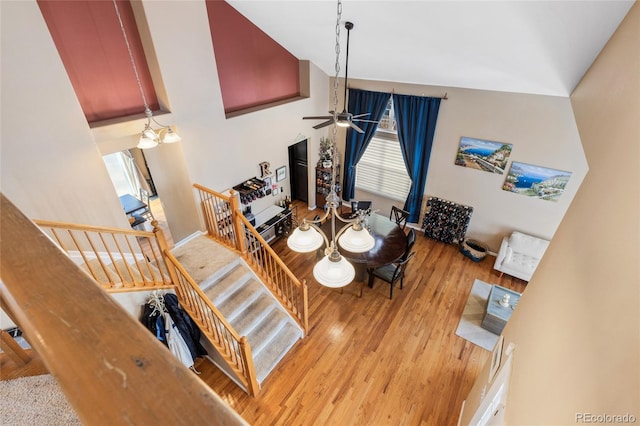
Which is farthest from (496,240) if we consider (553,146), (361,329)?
(361,329)

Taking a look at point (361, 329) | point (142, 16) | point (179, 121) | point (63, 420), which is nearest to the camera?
point (63, 420)

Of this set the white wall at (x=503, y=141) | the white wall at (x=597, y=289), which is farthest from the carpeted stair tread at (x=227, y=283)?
the white wall at (x=503, y=141)

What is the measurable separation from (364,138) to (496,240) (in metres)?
3.38

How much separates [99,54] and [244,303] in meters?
3.45

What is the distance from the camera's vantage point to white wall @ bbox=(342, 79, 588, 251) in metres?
4.49

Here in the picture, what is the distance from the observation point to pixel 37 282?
56 centimetres

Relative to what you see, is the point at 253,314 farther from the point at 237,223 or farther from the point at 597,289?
the point at 597,289

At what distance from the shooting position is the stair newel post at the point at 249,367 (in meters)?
3.11

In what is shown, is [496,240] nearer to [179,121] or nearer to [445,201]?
[445,201]

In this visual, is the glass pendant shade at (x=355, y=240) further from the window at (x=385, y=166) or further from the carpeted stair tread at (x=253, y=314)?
the window at (x=385, y=166)

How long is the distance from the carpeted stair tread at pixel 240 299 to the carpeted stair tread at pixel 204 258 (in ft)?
1.22

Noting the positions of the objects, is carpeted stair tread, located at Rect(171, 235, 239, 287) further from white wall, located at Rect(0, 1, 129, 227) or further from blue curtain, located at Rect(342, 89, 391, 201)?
blue curtain, located at Rect(342, 89, 391, 201)

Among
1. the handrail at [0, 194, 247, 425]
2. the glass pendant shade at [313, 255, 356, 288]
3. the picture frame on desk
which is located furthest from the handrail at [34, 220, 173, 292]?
the handrail at [0, 194, 247, 425]

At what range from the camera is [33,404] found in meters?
1.29
